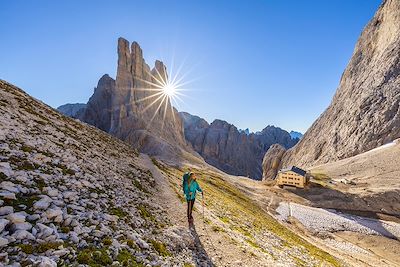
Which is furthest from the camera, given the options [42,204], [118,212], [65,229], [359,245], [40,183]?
[359,245]

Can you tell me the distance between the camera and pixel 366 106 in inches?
6412

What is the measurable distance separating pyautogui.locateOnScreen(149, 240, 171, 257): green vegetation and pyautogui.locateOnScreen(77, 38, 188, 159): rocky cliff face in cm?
12836

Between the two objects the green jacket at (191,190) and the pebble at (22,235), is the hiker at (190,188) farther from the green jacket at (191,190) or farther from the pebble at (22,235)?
the pebble at (22,235)

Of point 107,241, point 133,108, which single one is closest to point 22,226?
point 107,241

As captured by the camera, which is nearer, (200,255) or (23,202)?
(23,202)

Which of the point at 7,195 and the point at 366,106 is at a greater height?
the point at 366,106

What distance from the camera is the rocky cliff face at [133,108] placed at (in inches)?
5999

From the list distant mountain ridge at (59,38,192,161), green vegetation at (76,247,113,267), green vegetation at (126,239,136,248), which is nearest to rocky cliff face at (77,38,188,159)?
distant mountain ridge at (59,38,192,161)

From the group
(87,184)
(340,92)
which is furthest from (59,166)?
(340,92)

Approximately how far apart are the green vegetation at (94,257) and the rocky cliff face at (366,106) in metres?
169

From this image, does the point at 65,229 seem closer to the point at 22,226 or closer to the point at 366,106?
the point at 22,226

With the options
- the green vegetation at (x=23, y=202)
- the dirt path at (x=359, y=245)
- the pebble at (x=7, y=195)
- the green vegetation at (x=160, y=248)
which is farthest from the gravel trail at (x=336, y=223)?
the pebble at (x=7, y=195)

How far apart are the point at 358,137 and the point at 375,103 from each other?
77.9 ft

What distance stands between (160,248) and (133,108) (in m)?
157
